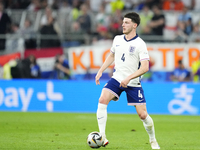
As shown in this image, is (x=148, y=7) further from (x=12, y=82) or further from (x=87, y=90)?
(x=12, y=82)

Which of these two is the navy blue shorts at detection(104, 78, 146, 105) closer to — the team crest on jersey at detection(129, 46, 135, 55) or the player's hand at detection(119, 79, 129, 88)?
the player's hand at detection(119, 79, 129, 88)

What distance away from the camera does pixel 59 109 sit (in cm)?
1479

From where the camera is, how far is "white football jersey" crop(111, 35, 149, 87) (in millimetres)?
6863

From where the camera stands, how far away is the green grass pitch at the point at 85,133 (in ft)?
23.7

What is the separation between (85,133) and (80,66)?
7.57 metres

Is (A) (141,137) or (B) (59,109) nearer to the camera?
(A) (141,137)

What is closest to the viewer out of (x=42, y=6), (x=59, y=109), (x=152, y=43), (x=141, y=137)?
(x=141, y=137)

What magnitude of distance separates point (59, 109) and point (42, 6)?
576 centimetres

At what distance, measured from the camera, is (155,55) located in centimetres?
1611

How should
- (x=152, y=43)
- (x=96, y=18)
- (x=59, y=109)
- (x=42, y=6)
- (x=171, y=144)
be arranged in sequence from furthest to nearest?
(x=42, y=6)
(x=96, y=18)
(x=152, y=43)
(x=59, y=109)
(x=171, y=144)

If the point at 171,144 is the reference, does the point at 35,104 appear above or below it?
below

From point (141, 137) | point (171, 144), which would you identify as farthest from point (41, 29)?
point (171, 144)

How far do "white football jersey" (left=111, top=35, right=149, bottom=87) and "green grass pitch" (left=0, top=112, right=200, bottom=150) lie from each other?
1204mm

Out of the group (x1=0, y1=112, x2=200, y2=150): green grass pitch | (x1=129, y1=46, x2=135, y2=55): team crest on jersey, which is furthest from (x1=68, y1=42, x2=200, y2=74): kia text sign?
(x1=129, y1=46, x2=135, y2=55): team crest on jersey
